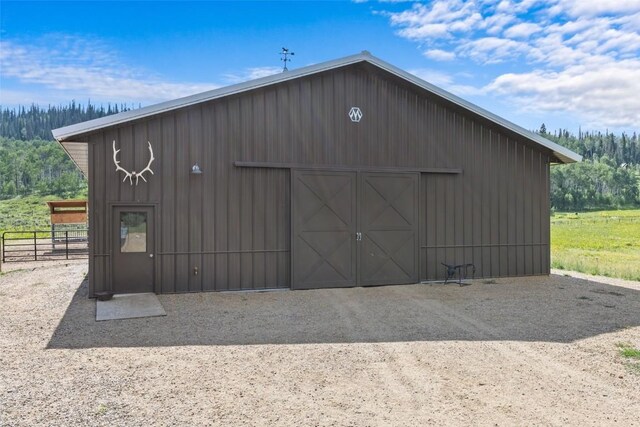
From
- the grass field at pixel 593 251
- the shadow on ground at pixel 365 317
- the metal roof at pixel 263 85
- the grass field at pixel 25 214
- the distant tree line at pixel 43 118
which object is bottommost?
the grass field at pixel 593 251

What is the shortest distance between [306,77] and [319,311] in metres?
4.88

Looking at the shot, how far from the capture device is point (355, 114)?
1021 centimetres

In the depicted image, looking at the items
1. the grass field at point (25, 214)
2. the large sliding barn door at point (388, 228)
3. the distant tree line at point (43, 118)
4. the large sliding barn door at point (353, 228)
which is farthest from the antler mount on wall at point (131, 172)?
the distant tree line at point (43, 118)

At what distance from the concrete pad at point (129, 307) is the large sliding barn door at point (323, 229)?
114 inches

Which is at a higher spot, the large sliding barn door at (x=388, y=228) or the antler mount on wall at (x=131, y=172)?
the antler mount on wall at (x=131, y=172)

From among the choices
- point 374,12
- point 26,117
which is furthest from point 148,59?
point 26,117

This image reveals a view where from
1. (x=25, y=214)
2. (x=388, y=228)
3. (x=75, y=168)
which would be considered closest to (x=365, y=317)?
(x=388, y=228)

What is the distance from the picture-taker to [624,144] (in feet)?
419

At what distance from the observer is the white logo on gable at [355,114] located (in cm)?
1018

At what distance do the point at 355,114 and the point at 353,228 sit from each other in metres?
2.49

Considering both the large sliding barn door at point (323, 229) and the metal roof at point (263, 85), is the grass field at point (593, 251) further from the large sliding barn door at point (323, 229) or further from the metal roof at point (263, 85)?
the large sliding barn door at point (323, 229)

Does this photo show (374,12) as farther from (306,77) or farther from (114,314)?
(114,314)

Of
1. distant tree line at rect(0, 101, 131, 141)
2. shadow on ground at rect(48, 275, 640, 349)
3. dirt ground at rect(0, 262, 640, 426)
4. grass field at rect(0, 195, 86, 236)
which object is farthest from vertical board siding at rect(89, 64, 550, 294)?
distant tree line at rect(0, 101, 131, 141)

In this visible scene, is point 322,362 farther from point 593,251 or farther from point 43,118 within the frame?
point 43,118
